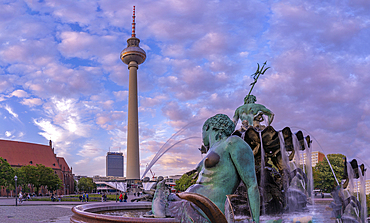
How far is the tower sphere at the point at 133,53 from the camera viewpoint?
92.4 meters

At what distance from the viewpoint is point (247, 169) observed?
2.87 meters

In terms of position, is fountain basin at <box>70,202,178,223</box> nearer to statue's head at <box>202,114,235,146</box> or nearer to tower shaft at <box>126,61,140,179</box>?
statue's head at <box>202,114,235,146</box>

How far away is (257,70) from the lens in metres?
10.1

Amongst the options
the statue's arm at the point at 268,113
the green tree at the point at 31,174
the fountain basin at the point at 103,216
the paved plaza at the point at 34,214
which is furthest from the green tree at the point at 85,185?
the statue's arm at the point at 268,113

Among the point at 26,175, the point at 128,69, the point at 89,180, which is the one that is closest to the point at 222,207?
the point at 26,175

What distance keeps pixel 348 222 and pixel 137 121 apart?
83.1 metres

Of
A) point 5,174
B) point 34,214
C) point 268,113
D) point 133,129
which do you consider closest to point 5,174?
point 5,174

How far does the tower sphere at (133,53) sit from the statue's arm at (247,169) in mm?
92067

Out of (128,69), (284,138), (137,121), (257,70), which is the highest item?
(128,69)

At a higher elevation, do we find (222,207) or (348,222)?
(222,207)

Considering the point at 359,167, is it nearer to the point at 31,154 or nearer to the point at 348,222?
the point at 348,222

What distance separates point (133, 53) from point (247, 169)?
9248cm

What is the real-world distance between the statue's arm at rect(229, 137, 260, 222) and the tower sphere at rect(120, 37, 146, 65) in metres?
92.1

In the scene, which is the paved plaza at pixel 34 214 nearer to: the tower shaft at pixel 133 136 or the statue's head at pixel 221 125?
the statue's head at pixel 221 125
